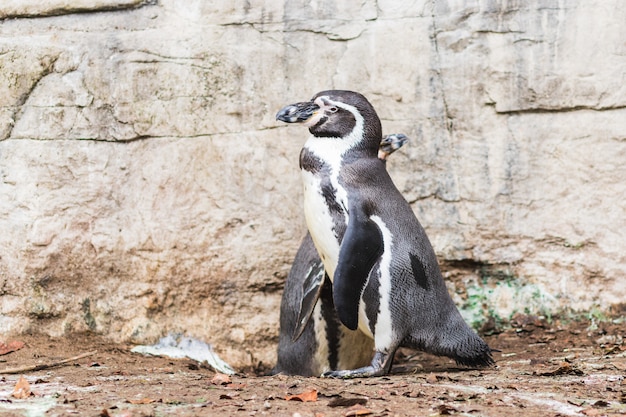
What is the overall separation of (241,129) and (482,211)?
1.53m

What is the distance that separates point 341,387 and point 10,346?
85.6 inches

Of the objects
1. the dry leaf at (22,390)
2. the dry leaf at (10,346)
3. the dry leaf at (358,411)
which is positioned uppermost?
the dry leaf at (358,411)

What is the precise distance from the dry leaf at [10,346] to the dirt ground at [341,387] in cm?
6

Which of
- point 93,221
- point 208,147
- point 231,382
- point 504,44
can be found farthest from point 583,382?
point 93,221

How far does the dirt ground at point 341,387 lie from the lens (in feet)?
10.5

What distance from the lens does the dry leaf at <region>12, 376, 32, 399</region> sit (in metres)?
3.43

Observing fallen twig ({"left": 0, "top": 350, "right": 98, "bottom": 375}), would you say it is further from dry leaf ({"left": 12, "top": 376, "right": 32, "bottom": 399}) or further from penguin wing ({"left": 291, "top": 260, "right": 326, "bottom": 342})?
penguin wing ({"left": 291, "top": 260, "right": 326, "bottom": 342})

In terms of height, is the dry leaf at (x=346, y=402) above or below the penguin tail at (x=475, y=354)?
above

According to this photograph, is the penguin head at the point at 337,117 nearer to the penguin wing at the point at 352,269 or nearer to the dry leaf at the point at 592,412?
the penguin wing at the point at 352,269

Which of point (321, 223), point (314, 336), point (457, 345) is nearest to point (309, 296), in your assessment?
point (314, 336)

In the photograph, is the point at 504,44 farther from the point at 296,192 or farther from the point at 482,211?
the point at 296,192

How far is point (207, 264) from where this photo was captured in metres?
5.27

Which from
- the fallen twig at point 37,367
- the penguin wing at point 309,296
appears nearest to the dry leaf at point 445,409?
the penguin wing at point 309,296

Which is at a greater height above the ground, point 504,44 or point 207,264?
point 504,44
